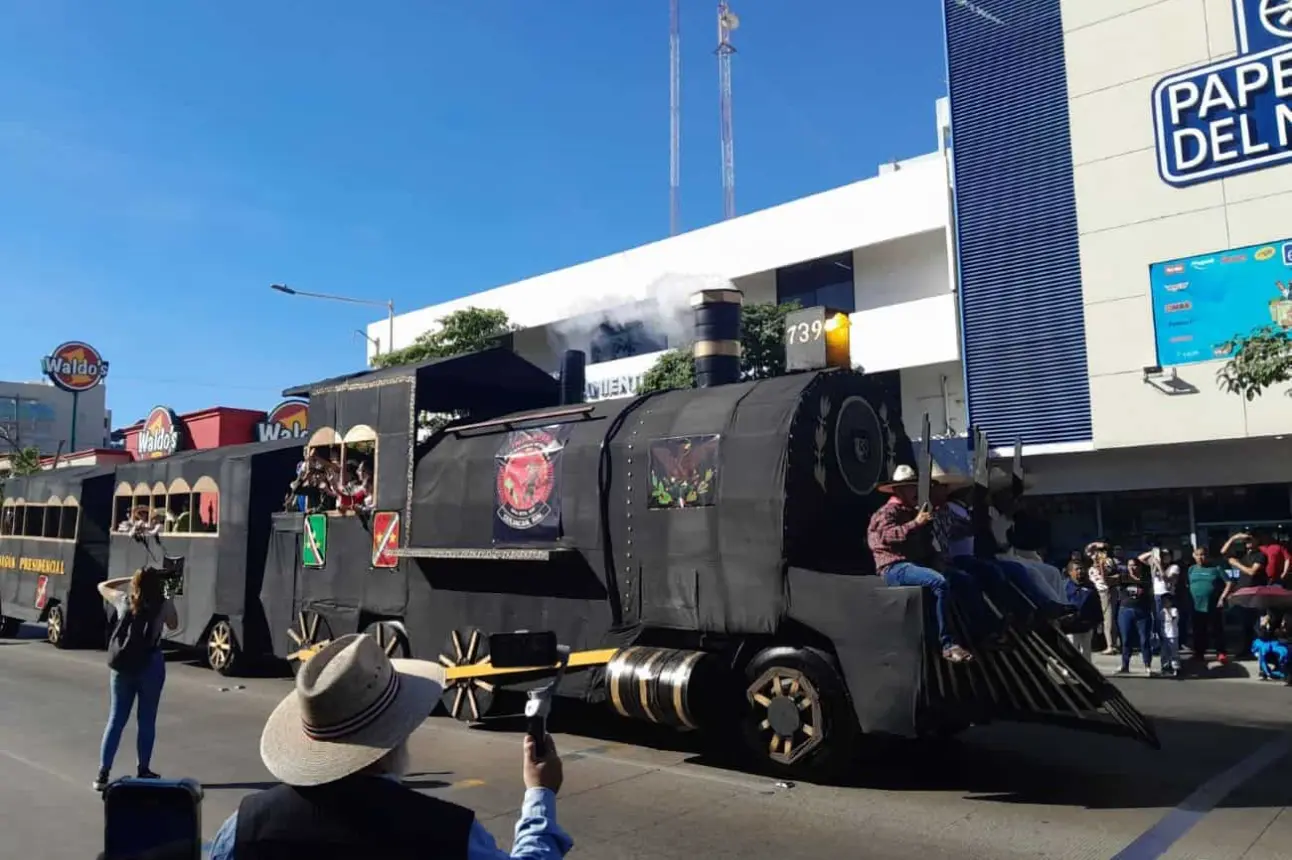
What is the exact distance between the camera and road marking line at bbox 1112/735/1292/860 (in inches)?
211

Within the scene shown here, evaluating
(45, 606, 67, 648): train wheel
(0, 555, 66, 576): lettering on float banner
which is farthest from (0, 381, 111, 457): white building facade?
(45, 606, 67, 648): train wheel

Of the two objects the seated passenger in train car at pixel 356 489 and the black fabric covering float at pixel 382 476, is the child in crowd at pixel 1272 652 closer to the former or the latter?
the black fabric covering float at pixel 382 476

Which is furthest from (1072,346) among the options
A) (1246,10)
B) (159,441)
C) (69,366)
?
(69,366)

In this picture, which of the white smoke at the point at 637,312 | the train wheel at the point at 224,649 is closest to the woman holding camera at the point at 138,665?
the train wheel at the point at 224,649

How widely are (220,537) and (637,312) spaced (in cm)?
1825

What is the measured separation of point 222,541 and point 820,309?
8.99 metres

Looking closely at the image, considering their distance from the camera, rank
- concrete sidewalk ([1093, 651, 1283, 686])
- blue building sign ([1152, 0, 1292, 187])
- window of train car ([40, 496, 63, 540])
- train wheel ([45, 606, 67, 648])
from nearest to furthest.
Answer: concrete sidewalk ([1093, 651, 1283, 686]) → blue building sign ([1152, 0, 1292, 187]) → train wheel ([45, 606, 67, 648]) → window of train car ([40, 496, 63, 540])

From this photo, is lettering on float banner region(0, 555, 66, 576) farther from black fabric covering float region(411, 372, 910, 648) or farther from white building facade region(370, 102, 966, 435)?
white building facade region(370, 102, 966, 435)

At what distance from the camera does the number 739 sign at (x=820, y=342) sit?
8.38 meters

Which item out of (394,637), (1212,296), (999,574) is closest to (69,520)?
(394,637)

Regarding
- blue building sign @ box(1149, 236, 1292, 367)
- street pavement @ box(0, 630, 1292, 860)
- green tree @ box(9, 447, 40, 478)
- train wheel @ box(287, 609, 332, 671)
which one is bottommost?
street pavement @ box(0, 630, 1292, 860)

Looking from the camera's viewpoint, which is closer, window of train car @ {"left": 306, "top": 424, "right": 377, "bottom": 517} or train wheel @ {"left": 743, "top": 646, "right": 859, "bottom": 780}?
train wheel @ {"left": 743, "top": 646, "right": 859, "bottom": 780}

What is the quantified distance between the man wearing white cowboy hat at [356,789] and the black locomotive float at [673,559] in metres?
3.65

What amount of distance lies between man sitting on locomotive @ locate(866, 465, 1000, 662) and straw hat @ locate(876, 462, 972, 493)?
0.51ft
